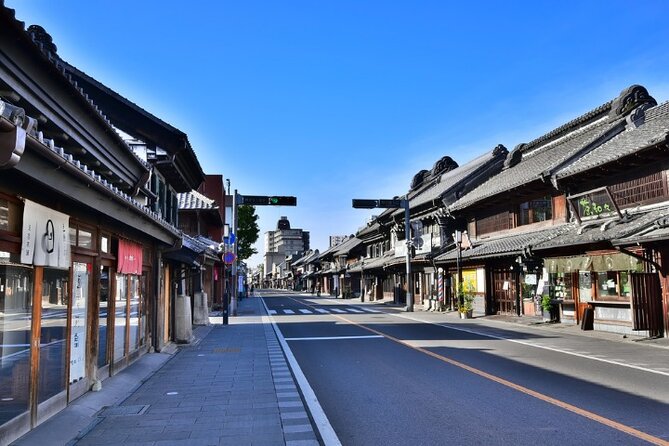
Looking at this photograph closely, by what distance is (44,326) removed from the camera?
22.2 feet

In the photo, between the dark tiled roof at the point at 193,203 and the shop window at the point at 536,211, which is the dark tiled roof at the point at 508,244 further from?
the dark tiled roof at the point at 193,203

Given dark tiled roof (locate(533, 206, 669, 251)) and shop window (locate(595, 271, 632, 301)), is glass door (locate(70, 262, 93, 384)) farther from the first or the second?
shop window (locate(595, 271, 632, 301))

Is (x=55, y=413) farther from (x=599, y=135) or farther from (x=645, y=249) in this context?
(x=599, y=135)

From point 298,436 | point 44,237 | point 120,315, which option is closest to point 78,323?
point 44,237

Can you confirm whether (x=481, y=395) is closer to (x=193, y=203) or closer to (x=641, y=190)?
(x=641, y=190)

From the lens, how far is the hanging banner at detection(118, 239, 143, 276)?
1034cm

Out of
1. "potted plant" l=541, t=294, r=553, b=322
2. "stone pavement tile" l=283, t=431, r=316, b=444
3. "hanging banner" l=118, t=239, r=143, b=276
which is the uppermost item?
"hanging banner" l=118, t=239, r=143, b=276

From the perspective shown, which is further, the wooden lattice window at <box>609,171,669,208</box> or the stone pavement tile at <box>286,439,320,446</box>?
the wooden lattice window at <box>609,171,669,208</box>

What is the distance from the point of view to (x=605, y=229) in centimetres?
1777

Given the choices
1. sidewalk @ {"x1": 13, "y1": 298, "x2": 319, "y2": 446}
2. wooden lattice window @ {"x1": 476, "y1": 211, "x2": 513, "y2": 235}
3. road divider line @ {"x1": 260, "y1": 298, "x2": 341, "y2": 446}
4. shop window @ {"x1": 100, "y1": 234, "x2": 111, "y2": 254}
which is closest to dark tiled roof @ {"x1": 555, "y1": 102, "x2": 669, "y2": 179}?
wooden lattice window @ {"x1": 476, "y1": 211, "x2": 513, "y2": 235}

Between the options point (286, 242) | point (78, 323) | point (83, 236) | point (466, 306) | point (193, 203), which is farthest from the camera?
point (286, 242)

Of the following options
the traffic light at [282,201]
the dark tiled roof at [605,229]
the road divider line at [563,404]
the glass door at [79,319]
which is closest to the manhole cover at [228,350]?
the road divider line at [563,404]

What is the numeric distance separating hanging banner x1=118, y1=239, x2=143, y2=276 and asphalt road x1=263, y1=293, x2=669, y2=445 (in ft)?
14.0

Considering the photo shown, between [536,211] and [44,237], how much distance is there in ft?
73.7
